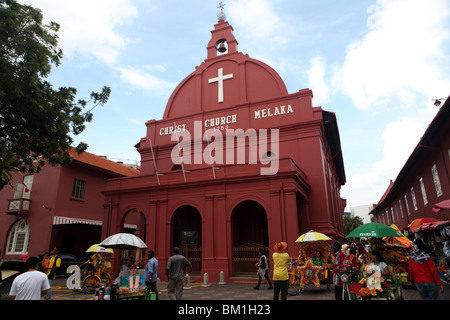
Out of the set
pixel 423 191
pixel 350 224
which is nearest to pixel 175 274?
pixel 423 191

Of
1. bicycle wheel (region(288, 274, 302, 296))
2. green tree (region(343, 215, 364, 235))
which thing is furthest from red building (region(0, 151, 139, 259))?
green tree (region(343, 215, 364, 235))

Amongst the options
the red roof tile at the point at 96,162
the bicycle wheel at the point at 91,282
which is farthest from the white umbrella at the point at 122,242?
the red roof tile at the point at 96,162

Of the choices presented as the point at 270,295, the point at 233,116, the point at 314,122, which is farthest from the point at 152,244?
the point at 314,122

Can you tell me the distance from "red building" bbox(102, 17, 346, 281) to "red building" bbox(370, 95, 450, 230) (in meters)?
4.97

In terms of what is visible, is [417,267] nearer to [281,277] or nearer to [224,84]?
[281,277]

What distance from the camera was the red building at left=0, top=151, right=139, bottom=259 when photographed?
20.0m

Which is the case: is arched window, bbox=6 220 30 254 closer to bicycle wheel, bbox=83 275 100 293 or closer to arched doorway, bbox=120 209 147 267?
arched doorway, bbox=120 209 147 267

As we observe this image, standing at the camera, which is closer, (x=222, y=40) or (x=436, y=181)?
(x=436, y=181)

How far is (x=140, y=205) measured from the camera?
16.5 m

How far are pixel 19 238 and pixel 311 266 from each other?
19.6 meters

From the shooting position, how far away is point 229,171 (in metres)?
15.2

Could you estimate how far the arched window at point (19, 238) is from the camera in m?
20.4
